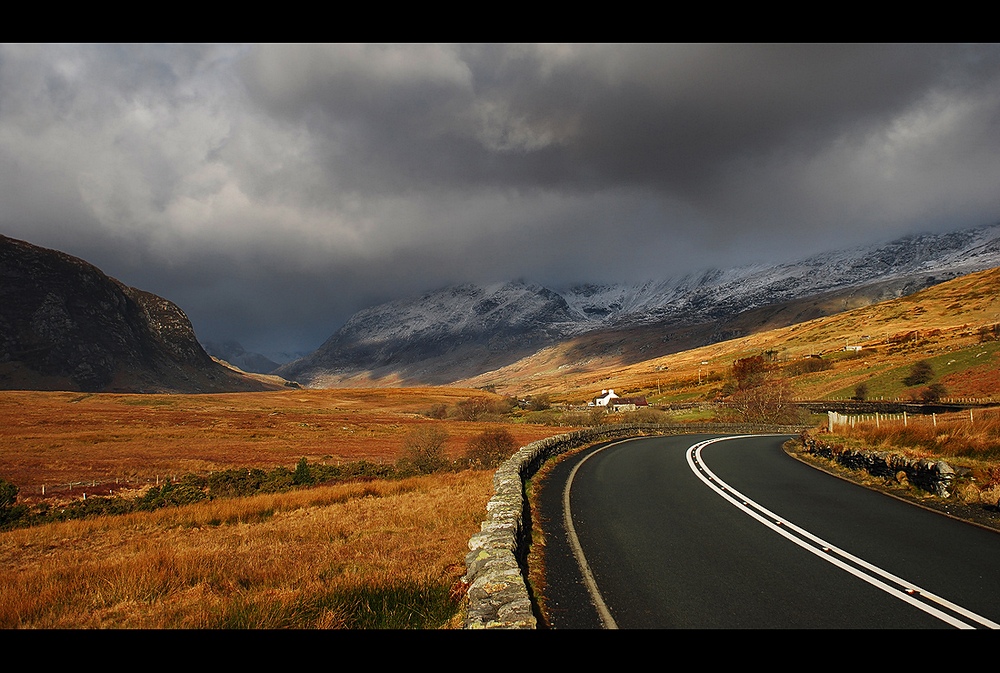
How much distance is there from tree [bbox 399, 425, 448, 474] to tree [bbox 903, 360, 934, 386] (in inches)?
2465

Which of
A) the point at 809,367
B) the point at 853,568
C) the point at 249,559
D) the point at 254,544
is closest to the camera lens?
the point at 853,568

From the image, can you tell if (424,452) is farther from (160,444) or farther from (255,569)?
(160,444)

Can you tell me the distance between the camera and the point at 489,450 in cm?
3350

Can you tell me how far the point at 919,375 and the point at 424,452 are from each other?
65.8 meters

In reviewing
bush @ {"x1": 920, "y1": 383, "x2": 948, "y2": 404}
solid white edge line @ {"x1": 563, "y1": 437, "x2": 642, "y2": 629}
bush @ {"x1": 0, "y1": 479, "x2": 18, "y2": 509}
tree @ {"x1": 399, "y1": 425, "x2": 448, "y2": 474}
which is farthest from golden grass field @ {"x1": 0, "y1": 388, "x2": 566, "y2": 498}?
bush @ {"x1": 920, "y1": 383, "x2": 948, "y2": 404}

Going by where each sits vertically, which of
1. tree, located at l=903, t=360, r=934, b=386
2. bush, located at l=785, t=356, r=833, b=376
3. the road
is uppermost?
bush, located at l=785, t=356, r=833, b=376

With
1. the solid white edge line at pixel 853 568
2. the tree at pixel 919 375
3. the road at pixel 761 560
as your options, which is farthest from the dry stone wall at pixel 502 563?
the tree at pixel 919 375

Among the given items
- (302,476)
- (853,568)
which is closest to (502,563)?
(853,568)

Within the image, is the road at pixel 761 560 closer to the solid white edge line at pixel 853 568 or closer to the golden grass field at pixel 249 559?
the solid white edge line at pixel 853 568

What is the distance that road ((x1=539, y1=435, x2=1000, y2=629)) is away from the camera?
5.89 metres

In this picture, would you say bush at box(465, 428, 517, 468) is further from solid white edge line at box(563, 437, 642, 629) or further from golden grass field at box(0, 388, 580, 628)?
solid white edge line at box(563, 437, 642, 629)

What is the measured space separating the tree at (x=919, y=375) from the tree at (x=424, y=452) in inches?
2465
